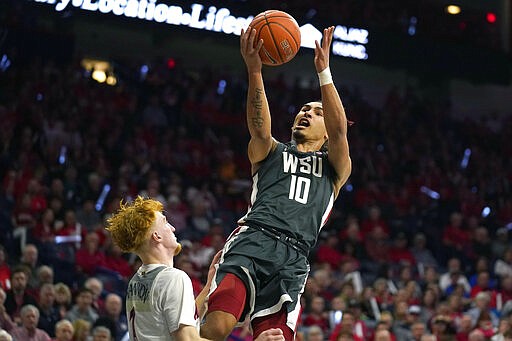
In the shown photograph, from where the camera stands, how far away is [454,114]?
24016 millimetres

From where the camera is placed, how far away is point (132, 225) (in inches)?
190

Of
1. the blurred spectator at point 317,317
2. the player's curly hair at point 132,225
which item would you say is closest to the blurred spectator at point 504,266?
the blurred spectator at point 317,317

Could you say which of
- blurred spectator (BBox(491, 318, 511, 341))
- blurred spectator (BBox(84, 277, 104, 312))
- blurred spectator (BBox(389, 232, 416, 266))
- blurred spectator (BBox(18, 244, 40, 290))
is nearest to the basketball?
blurred spectator (BBox(84, 277, 104, 312))

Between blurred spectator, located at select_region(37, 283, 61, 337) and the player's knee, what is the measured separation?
16.0ft

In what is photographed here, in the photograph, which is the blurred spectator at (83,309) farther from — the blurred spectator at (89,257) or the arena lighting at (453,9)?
the arena lighting at (453,9)

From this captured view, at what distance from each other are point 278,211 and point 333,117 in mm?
641

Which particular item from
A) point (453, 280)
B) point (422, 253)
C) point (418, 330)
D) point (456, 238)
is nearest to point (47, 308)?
point (418, 330)

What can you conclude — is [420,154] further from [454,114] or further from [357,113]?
[454,114]

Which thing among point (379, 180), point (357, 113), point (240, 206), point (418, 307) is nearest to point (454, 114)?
point (357, 113)

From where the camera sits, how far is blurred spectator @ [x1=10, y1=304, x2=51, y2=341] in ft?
30.0

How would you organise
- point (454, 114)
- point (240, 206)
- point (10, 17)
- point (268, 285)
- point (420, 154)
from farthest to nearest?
1. point (454, 114)
2. point (420, 154)
3. point (10, 17)
4. point (240, 206)
5. point (268, 285)

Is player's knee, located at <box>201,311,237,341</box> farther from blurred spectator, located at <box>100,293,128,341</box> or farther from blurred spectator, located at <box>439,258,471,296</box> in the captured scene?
blurred spectator, located at <box>439,258,471,296</box>

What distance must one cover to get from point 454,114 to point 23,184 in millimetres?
13723

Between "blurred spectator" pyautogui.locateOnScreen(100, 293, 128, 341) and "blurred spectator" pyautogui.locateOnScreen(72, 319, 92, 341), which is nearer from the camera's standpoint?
"blurred spectator" pyautogui.locateOnScreen(72, 319, 92, 341)
